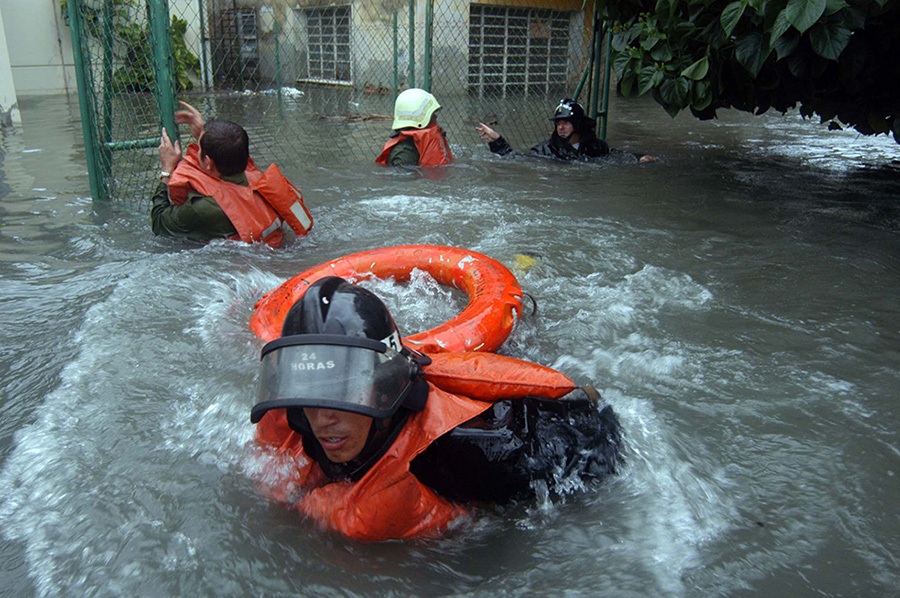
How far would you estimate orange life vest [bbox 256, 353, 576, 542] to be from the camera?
6.91ft

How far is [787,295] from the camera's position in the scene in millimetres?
4098

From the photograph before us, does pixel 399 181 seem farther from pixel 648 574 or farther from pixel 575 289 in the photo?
pixel 648 574

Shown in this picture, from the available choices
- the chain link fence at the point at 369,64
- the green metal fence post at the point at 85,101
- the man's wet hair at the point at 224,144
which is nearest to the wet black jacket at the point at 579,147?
the chain link fence at the point at 369,64

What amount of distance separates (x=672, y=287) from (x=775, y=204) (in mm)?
2562

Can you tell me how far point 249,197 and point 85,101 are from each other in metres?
1.80

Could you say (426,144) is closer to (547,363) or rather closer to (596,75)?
(596,75)

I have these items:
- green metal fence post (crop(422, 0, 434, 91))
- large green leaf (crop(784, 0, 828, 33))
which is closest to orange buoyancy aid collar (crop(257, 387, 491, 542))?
large green leaf (crop(784, 0, 828, 33))

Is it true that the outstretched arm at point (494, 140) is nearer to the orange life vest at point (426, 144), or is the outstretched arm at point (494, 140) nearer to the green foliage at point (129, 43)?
the orange life vest at point (426, 144)

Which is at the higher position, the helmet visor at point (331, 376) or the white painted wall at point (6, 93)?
the white painted wall at point (6, 93)

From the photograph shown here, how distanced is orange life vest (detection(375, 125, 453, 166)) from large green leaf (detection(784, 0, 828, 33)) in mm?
3785

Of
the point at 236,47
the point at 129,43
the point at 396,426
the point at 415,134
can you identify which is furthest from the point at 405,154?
Answer: the point at 236,47

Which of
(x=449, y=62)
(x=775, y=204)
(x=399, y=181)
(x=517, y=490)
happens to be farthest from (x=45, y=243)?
(x=449, y=62)

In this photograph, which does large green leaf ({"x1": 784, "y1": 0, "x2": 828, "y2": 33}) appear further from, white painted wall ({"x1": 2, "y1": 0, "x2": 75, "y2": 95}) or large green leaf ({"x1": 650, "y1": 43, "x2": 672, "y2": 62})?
white painted wall ({"x1": 2, "y1": 0, "x2": 75, "y2": 95})

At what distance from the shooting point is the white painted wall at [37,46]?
13.6m
